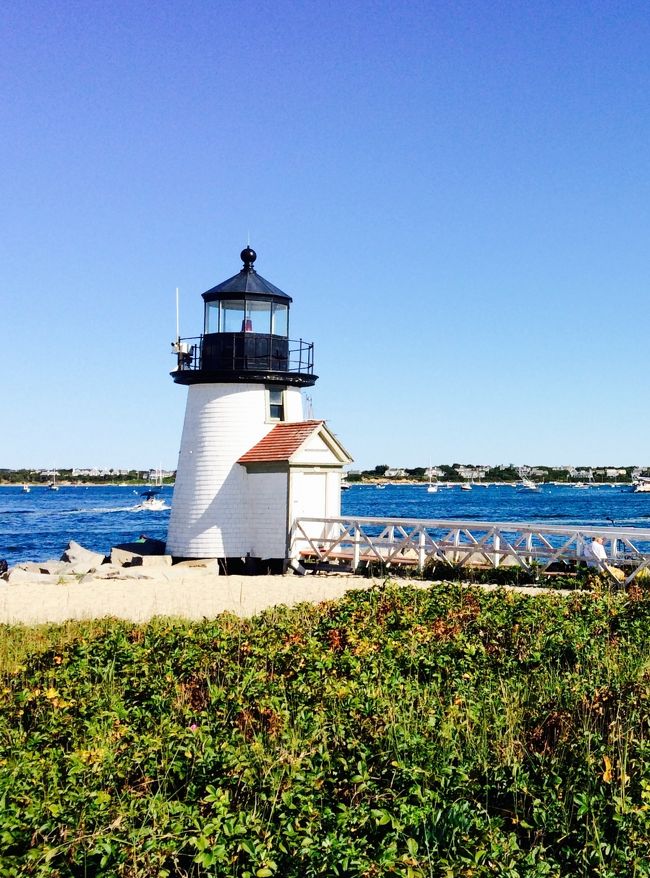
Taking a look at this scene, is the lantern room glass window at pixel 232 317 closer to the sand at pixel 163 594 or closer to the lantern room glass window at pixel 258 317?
the lantern room glass window at pixel 258 317

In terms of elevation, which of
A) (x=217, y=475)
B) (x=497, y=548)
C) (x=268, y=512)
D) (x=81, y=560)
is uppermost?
(x=217, y=475)

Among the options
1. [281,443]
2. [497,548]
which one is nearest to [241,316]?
[281,443]

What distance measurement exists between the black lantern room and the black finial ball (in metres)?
0.60

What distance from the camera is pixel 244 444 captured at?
2372cm

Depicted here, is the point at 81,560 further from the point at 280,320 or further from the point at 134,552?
the point at 280,320

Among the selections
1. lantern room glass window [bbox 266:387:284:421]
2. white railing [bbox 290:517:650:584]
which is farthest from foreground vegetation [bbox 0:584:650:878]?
lantern room glass window [bbox 266:387:284:421]

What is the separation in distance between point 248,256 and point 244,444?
542cm

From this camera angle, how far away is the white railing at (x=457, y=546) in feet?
62.4

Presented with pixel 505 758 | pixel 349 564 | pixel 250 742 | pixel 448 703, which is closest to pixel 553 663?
pixel 448 703

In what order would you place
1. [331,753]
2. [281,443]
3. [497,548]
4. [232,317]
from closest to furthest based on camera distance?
[331,753], [497,548], [281,443], [232,317]

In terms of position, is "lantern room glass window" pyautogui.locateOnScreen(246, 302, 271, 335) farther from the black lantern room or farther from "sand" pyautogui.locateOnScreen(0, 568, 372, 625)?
"sand" pyautogui.locateOnScreen(0, 568, 372, 625)

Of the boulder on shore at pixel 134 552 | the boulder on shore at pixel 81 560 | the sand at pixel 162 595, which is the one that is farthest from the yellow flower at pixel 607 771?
the boulder on shore at pixel 81 560

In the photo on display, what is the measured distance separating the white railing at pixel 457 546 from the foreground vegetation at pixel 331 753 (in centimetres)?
842

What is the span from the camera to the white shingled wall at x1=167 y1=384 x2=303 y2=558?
23.4 metres
